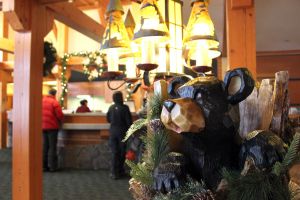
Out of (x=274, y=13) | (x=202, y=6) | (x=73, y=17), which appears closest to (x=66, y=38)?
(x=73, y=17)

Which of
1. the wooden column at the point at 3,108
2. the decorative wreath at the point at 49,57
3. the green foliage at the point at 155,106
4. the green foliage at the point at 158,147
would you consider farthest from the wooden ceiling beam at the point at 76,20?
the wooden column at the point at 3,108

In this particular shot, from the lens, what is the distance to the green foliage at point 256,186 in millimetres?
591

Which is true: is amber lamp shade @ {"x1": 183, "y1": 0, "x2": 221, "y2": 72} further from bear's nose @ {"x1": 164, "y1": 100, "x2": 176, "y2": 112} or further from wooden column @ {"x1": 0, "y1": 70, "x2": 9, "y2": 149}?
wooden column @ {"x1": 0, "y1": 70, "x2": 9, "y2": 149}

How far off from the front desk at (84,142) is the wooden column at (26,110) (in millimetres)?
2905

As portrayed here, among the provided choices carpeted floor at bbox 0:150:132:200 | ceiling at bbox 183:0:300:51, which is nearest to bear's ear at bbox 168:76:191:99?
carpeted floor at bbox 0:150:132:200

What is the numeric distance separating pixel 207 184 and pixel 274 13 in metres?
3.87

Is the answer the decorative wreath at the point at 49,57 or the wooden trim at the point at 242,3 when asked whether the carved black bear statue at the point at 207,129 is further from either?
the decorative wreath at the point at 49,57

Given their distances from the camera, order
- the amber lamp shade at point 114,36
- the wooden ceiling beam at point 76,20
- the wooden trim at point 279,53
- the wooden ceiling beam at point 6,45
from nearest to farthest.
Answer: the amber lamp shade at point 114,36 < the wooden ceiling beam at point 76,20 < the wooden trim at point 279,53 < the wooden ceiling beam at point 6,45

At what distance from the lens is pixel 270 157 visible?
2.08ft

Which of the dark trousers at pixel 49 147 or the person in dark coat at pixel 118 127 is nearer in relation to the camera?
the person in dark coat at pixel 118 127

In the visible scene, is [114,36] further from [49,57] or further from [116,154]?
[116,154]

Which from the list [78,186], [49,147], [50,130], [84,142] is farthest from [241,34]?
[84,142]

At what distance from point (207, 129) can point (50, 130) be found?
4.80 meters

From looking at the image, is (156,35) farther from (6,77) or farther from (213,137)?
(6,77)
